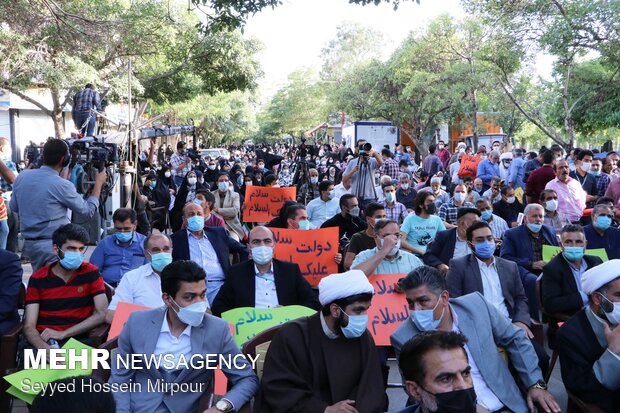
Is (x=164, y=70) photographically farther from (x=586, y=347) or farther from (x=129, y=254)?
(x=586, y=347)

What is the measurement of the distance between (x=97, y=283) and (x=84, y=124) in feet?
34.9

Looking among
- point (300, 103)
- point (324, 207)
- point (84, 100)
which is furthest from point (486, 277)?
point (300, 103)

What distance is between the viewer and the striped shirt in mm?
5215

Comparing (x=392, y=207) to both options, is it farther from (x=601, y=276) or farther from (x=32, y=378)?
(x=32, y=378)

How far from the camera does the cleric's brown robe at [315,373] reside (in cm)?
371

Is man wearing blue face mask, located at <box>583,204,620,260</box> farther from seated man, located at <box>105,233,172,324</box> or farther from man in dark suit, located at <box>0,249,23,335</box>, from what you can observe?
man in dark suit, located at <box>0,249,23,335</box>

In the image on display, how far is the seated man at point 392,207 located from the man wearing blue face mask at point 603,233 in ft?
11.4

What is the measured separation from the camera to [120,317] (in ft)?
16.4

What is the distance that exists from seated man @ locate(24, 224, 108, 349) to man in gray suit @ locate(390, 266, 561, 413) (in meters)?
2.46

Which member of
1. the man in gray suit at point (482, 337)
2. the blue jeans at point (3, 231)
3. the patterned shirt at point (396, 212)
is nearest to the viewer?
the man in gray suit at point (482, 337)

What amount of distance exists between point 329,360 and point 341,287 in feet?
1.33

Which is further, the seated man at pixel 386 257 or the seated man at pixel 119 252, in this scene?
the seated man at pixel 119 252

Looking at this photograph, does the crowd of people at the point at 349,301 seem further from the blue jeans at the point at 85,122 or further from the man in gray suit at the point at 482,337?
the blue jeans at the point at 85,122

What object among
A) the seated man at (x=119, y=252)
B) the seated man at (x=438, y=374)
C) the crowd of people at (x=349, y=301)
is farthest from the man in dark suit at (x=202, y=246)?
the seated man at (x=438, y=374)
